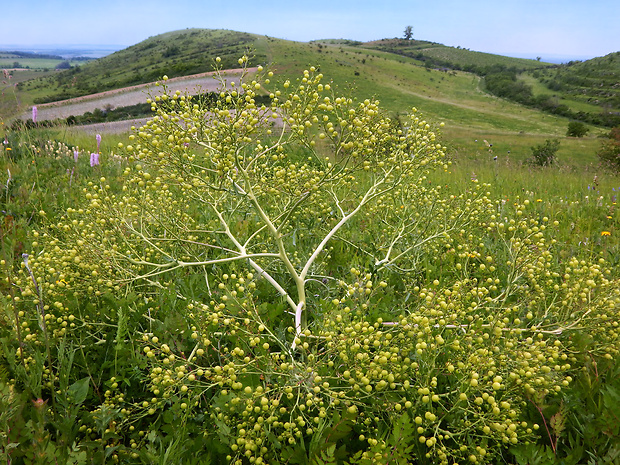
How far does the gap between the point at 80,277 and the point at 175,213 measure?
80 cm

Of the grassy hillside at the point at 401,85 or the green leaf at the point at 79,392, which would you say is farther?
the grassy hillside at the point at 401,85

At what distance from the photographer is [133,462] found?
1.68 meters

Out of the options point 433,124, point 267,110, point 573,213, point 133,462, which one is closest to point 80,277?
point 133,462

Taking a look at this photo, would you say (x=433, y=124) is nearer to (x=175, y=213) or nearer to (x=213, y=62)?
(x=213, y=62)

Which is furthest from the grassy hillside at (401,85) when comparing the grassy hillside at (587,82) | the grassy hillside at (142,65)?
the grassy hillside at (587,82)

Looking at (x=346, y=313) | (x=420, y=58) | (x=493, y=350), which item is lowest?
(x=493, y=350)

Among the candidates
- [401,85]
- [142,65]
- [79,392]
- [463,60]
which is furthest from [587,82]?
[79,392]

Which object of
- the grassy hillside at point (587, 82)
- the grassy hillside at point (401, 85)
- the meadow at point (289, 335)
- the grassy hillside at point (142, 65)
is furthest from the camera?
the grassy hillside at point (587, 82)

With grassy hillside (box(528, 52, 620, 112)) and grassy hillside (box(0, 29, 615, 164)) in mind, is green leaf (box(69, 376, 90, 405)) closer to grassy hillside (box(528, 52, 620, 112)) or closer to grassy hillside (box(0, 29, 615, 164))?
grassy hillside (box(0, 29, 615, 164))

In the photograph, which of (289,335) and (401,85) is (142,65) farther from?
(289,335)

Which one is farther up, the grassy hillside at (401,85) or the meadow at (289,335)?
the grassy hillside at (401,85)

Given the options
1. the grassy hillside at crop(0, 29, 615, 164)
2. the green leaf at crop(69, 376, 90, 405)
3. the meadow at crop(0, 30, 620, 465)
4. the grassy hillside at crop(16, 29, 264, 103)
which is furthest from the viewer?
the grassy hillside at crop(16, 29, 264, 103)

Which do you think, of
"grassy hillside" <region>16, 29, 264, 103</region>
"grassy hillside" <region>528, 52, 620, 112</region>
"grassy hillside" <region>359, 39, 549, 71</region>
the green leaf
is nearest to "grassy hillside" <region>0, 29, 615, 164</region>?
"grassy hillside" <region>16, 29, 264, 103</region>

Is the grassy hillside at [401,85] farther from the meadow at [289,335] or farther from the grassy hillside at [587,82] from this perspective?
the meadow at [289,335]
